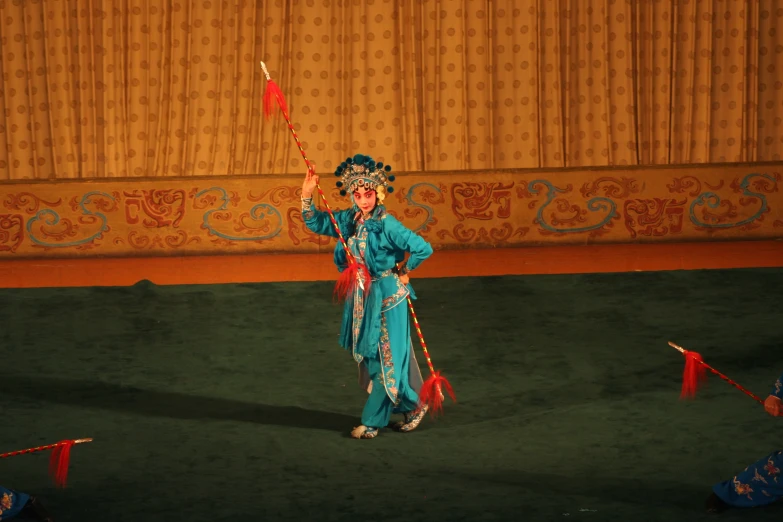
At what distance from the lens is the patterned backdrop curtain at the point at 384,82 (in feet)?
28.3

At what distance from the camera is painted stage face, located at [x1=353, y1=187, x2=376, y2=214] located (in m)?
4.87

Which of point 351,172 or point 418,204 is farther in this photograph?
→ point 418,204

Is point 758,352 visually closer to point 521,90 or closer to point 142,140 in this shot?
point 521,90

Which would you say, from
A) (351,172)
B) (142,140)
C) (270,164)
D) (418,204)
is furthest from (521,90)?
(351,172)

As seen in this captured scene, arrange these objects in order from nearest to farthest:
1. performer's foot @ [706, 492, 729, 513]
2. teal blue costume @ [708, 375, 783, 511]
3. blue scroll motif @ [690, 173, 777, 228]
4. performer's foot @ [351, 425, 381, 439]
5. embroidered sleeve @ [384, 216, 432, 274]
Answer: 1. teal blue costume @ [708, 375, 783, 511]
2. performer's foot @ [706, 492, 729, 513]
3. embroidered sleeve @ [384, 216, 432, 274]
4. performer's foot @ [351, 425, 381, 439]
5. blue scroll motif @ [690, 173, 777, 228]

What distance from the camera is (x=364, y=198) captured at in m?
4.87

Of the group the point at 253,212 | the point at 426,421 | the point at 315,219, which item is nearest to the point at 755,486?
the point at 426,421

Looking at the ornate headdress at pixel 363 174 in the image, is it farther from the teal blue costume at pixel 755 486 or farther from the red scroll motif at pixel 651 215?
the red scroll motif at pixel 651 215

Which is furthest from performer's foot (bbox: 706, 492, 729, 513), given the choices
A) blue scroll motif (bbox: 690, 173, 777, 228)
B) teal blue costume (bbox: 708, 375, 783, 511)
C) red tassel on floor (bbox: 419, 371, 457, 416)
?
blue scroll motif (bbox: 690, 173, 777, 228)

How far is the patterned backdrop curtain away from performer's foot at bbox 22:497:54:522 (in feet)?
16.1

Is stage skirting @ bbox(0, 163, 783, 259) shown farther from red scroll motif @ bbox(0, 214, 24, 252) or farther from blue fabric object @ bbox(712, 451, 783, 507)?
blue fabric object @ bbox(712, 451, 783, 507)

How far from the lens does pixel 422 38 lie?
866cm

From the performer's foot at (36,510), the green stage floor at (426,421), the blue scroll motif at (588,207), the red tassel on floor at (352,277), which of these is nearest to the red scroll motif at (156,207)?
the green stage floor at (426,421)

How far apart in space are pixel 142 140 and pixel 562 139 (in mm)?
2968
